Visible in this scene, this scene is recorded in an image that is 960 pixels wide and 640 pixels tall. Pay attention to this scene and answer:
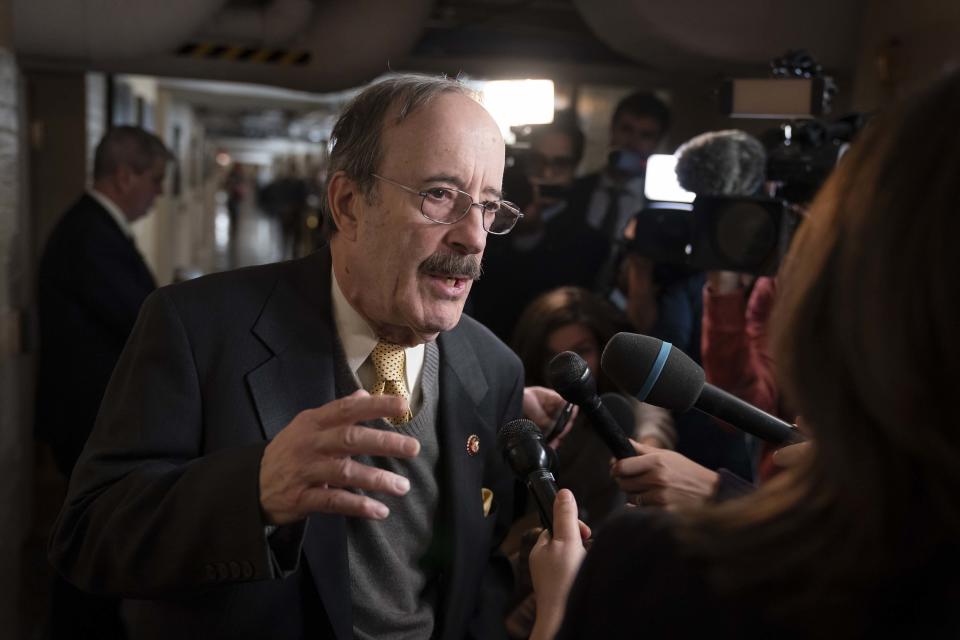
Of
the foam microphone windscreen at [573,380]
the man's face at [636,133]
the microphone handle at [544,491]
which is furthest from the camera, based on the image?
the man's face at [636,133]

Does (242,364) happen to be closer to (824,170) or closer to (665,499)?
(665,499)

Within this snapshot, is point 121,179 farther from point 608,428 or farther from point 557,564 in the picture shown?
point 557,564

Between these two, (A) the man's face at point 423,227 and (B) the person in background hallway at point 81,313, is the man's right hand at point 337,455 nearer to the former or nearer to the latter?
(A) the man's face at point 423,227

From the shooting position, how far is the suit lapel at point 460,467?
1407 mm

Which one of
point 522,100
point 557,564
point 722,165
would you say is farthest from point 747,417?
point 522,100

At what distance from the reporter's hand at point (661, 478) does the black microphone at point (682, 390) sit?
0.48ft

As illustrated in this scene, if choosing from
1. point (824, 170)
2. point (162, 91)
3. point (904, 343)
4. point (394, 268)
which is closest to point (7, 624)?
point (394, 268)

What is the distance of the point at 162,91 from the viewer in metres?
9.48

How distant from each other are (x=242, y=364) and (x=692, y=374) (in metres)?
0.60

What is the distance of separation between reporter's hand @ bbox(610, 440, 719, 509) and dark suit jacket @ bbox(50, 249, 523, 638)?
10.6 inches

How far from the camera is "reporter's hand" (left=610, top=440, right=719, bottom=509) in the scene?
4.18ft

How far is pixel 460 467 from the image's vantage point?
4.72 feet

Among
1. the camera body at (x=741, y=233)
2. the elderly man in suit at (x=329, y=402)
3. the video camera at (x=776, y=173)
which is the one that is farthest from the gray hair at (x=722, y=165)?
the elderly man in suit at (x=329, y=402)

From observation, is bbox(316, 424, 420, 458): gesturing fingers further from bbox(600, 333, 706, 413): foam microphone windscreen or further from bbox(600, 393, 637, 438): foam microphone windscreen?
bbox(600, 393, 637, 438): foam microphone windscreen
